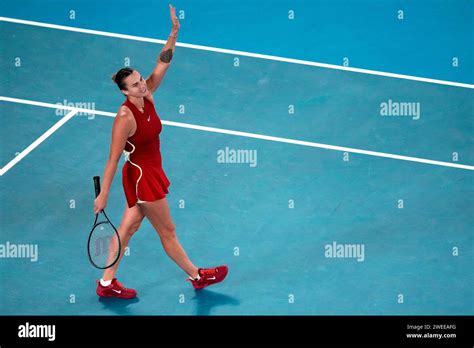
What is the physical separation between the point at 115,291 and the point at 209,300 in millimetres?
980

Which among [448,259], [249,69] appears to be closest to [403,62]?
[249,69]

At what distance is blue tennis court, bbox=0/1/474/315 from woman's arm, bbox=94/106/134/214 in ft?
4.50

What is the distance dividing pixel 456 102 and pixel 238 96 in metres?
2.98

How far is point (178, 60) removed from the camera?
15.0 m

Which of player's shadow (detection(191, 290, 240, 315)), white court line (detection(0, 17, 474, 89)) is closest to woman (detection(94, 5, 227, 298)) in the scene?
player's shadow (detection(191, 290, 240, 315))

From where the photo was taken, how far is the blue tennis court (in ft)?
35.5

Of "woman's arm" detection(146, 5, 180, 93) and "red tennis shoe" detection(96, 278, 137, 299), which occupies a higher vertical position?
"woman's arm" detection(146, 5, 180, 93)

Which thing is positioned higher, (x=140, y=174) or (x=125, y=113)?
(x=125, y=113)

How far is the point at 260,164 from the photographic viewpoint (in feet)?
41.9

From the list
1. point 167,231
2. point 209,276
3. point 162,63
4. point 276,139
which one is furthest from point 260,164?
Answer: point 162,63

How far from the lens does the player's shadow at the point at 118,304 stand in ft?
34.4

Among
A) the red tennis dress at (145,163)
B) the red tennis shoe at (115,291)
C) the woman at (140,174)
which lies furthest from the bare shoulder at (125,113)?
the red tennis shoe at (115,291)

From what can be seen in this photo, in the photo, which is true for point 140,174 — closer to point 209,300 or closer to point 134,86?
point 134,86

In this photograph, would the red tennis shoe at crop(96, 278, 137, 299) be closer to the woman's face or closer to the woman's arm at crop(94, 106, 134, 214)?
the woman's arm at crop(94, 106, 134, 214)
